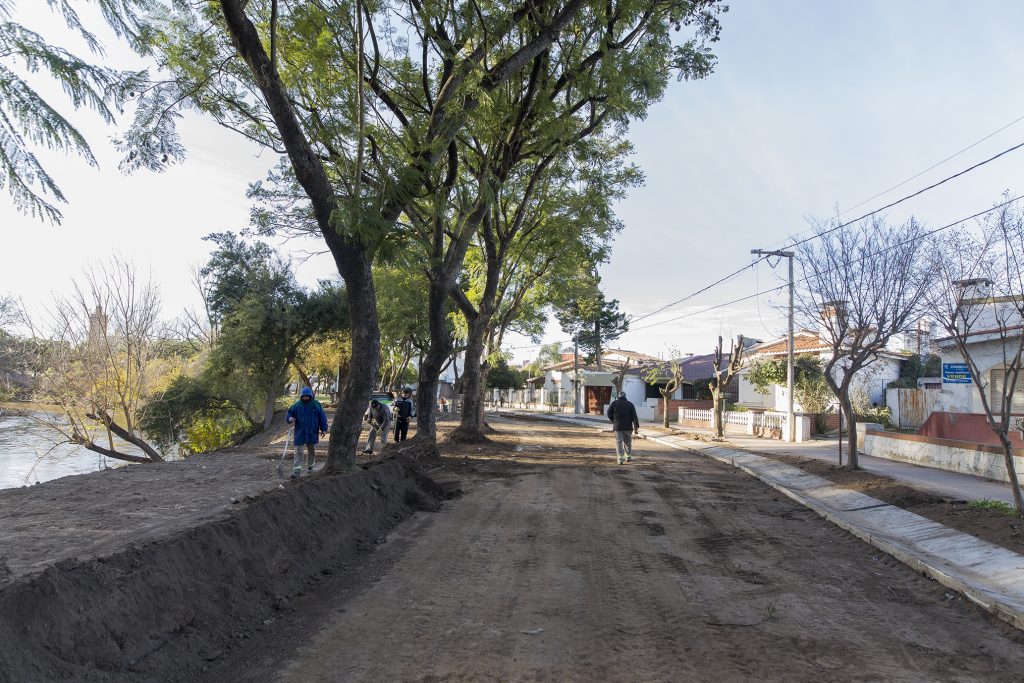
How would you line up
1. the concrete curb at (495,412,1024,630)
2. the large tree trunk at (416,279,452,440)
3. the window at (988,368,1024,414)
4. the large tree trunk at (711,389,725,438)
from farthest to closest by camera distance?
the large tree trunk at (711,389,725,438)
the window at (988,368,1024,414)
the large tree trunk at (416,279,452,440)
the concrete curb at (495,412,1024,630)

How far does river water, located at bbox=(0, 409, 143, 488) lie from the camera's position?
18.3 m

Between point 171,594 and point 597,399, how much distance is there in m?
52.7

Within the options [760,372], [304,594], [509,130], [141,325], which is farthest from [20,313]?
[760,372]

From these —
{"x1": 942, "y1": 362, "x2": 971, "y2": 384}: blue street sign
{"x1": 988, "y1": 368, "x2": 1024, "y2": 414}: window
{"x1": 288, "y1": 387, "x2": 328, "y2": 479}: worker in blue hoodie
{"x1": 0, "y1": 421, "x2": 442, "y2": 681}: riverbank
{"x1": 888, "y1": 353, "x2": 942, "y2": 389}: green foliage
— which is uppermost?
{"x1": 888, "y1": 353, "x2": 942, "y2": 389}: green foliage

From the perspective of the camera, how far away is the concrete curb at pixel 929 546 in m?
6.09

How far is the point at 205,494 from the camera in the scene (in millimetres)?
9578

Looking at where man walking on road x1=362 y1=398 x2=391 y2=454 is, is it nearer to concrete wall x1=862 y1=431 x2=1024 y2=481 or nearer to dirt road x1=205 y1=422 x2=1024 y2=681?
dirt road x1=205 y1=422 x2=1024 y2=681

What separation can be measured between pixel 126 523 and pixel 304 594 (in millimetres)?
2701

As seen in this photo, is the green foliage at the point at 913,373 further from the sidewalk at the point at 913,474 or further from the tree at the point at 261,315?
the tree at the point at 261,315

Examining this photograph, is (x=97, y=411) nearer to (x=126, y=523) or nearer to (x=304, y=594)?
(x=126, y=523)

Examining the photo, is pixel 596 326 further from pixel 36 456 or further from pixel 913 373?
pixel 36 456

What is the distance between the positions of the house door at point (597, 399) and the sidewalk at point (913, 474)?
32161mm

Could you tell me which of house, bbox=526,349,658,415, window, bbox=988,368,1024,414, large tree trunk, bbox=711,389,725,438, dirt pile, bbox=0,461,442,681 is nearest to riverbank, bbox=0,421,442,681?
dirt pile, bbox=0,461,442,681

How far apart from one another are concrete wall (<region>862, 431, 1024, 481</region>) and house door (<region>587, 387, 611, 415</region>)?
120 ft
